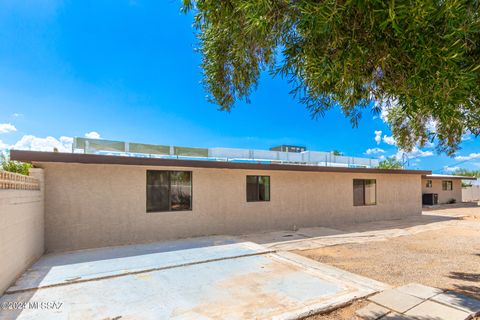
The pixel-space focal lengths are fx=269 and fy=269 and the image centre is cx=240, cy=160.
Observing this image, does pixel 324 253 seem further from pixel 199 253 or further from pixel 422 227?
pixel 422 227

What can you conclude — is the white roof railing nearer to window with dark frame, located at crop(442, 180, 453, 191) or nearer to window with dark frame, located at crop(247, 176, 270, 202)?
window with dark frame, located at crop(247, 176, 270, 202)

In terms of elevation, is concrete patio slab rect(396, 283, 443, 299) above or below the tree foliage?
below

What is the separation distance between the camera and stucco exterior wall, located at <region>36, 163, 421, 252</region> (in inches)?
274

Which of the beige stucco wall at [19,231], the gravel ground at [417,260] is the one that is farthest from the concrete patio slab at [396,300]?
the beige stucco wall at [19,231]

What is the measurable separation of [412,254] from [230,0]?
7.15 metres

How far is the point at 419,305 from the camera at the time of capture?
379 centimetres

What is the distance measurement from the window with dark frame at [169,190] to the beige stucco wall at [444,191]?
20372 millimetres

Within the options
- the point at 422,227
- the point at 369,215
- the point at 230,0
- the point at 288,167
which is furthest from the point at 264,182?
the point at 230,0

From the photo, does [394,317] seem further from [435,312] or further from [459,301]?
[459,301]

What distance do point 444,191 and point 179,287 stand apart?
25.9 meters

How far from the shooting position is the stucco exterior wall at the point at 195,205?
695cm

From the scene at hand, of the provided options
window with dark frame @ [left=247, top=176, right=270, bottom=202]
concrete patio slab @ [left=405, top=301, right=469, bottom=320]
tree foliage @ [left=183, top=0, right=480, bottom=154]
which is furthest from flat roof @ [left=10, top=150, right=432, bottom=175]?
concrete patio slab @ [left=405, top=301, right=469, bottom=320]

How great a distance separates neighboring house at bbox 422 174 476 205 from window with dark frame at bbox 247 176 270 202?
1653 cm

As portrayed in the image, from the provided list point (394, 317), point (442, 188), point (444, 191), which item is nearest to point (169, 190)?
point (394, 317)
